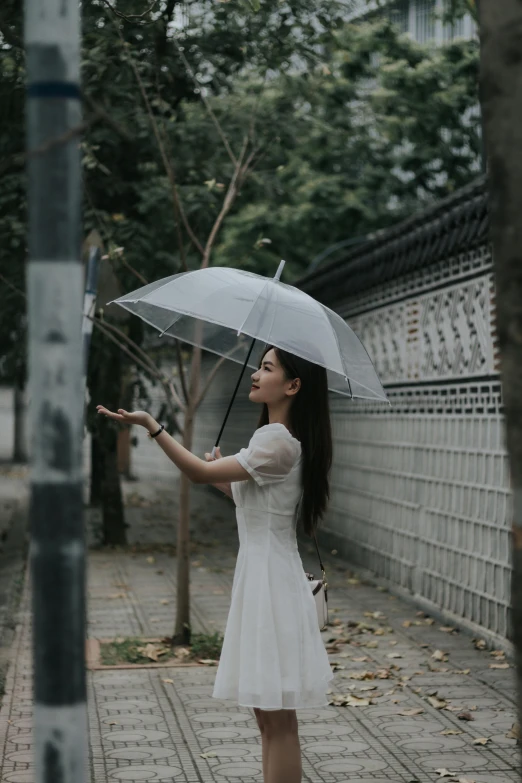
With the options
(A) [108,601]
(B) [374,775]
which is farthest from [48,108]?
(A) [108,601]

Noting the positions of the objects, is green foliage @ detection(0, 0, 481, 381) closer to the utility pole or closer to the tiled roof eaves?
the tiled roof eaves

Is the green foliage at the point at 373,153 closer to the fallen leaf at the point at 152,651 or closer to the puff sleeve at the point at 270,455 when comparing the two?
the fallen leaf at the point at 152,651

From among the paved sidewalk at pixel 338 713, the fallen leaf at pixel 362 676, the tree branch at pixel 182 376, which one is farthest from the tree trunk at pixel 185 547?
the fallen leaf at pixel 362 676

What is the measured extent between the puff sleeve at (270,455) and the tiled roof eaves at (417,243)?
4423 mm

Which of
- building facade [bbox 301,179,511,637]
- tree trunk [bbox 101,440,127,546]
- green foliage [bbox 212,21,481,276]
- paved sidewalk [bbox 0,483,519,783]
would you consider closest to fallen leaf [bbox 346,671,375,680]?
paved sidewalk [bbox 0,483,519,783]

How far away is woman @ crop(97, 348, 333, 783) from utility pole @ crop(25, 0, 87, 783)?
1.71 m

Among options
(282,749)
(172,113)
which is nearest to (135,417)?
(282,749)

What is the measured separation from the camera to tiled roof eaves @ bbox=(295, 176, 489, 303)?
8969 millimetres

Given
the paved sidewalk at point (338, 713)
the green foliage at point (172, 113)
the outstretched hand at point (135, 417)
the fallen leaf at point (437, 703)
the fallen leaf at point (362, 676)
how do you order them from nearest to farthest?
the outstretched hand at point (135, 417), the paved sidewalk at point (338, 713), the fallen leaf at point (437, 703), the fallen leaf at point (362, 676), the green foliage at point (172, 113)

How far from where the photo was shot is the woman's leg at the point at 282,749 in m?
4.51

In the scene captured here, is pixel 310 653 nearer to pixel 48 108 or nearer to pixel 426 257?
pixel 48 108

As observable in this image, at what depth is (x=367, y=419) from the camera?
12.6 metres

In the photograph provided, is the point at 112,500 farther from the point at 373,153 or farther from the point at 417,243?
the point at 373,153

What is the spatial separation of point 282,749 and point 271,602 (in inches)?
20.7
